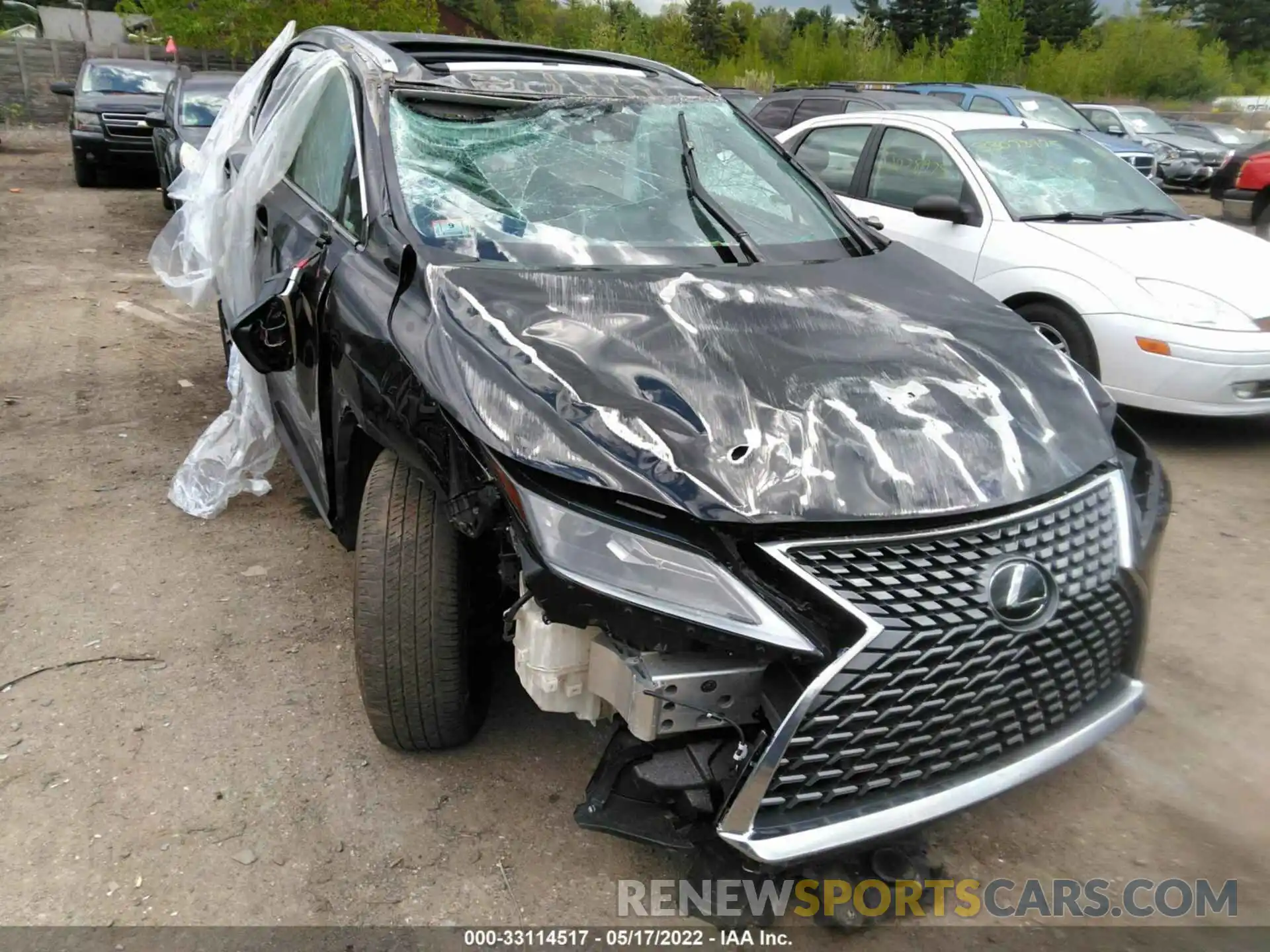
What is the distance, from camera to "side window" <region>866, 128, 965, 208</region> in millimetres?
6004

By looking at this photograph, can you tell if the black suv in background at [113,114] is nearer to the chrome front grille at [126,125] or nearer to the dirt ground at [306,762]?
the chrome front grille at [126,125]

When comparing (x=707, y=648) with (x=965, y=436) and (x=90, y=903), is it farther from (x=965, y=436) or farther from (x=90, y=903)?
(x=90, y=903)

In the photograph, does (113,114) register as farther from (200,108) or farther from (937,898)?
(937,898)

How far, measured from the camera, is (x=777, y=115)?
9438 mm

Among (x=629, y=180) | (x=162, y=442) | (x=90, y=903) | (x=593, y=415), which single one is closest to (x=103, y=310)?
(x=162, y=442)

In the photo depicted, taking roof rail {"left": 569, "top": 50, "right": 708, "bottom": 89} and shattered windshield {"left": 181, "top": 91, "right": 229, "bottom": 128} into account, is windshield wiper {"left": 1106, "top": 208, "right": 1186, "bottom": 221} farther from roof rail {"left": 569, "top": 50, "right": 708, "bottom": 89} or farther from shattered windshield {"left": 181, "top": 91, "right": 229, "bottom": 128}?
shattered windshield {"left": 181, "top": 91, "right": 229, "bottom": 128}

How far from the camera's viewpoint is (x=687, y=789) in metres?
2.09

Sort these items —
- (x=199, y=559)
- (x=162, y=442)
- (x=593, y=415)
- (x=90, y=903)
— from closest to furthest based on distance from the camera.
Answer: (x=593, y=415)
(x=90, y=903)
(x=199, y=559)
(x=162, y=442)

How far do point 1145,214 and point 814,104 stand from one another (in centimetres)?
408

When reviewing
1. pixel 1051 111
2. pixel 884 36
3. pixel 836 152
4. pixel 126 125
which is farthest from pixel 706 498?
pixel 884 36

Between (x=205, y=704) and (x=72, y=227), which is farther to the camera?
(x=72, y=227)

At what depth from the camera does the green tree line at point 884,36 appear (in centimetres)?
1959

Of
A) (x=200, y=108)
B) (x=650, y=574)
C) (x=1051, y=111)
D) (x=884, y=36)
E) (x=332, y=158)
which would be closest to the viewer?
(x=650, y=574)

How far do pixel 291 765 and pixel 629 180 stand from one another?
208 centimetres
